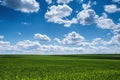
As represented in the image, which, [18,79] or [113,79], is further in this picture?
[113,79]

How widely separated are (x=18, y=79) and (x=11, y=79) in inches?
26.3

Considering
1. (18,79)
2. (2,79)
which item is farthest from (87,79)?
(2,79)

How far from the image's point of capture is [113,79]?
71.6ft

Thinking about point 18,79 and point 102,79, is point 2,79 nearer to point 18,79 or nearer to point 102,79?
point 18,79

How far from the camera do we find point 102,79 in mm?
21672

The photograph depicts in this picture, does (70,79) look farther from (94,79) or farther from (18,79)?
(18,79)

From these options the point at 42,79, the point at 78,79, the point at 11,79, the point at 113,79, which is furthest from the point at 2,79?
the point at 113,79

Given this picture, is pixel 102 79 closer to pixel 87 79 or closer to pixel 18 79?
pixel 87 79

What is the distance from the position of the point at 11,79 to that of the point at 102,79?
28.8ft

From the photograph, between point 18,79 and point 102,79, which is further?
point 102,79

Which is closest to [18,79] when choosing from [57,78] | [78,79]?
[57,78]

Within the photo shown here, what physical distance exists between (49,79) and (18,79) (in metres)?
2.86

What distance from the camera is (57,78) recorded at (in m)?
21.5

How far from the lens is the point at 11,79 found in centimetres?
2042
